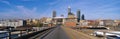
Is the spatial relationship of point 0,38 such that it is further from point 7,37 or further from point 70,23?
point 70,23

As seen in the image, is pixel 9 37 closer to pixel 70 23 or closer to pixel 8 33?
pixel 8 33

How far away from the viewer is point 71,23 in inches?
7692

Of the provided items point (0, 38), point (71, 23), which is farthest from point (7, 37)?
point (71, 23)

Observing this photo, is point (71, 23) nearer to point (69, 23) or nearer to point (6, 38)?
point (69, 23)

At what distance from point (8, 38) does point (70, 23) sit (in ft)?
595

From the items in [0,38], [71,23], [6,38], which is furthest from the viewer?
[71,23]

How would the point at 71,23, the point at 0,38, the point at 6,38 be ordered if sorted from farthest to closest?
the point at 71,23 < the point at 6,38 < the point at 0,38

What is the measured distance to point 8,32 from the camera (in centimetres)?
1534

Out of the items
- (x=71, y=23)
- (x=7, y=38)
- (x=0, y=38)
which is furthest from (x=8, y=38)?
(x=71, y=23)

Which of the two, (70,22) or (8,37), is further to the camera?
(70,22)

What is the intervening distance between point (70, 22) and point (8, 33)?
181m

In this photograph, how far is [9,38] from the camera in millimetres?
15594

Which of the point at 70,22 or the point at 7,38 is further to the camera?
the point at 70,22

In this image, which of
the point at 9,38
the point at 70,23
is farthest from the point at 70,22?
the point at 9,38
